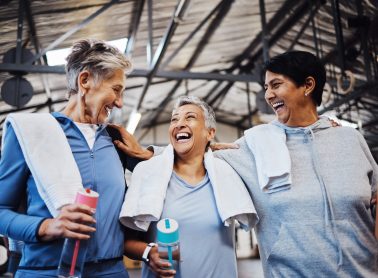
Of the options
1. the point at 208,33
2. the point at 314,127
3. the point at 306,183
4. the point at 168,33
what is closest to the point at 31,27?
the point at 168,33

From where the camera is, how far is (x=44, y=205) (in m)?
1.22

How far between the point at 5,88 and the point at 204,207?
172 inches

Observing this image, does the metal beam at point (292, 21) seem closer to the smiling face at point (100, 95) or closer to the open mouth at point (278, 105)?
the open mouth at point (278, 105)

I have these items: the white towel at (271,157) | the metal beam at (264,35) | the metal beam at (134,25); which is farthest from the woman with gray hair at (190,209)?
the metal beam at (134,25)

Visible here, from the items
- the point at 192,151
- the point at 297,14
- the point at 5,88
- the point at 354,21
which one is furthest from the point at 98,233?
the point at 297,14

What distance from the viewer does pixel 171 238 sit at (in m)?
1.18

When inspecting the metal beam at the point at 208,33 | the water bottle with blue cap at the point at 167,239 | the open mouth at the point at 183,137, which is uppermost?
the metal beam at the point at 208,33

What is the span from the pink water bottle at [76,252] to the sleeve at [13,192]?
10 centimetres

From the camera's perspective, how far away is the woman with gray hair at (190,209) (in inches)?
54.4

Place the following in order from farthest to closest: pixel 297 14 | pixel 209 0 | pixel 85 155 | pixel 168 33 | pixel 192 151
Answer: pixel 297 14 → pixel 209 0 → pixel 168 33 → pixel 192 151 → pixel 85 155

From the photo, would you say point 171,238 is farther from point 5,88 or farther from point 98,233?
point 5,88

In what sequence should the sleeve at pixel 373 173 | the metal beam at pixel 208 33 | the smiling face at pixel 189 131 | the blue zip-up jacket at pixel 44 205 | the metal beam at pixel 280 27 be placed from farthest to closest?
the metal beam at pixel 280 27 → the metal beam at pixel 208 33 → the smiling face at pixel 189 131 → the sleeve at pixel 373 173 → the blue zip-up jacket at pixel 44 205

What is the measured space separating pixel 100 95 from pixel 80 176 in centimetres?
34

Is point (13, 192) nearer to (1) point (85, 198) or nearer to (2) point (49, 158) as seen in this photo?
(2) point (49, 158)
